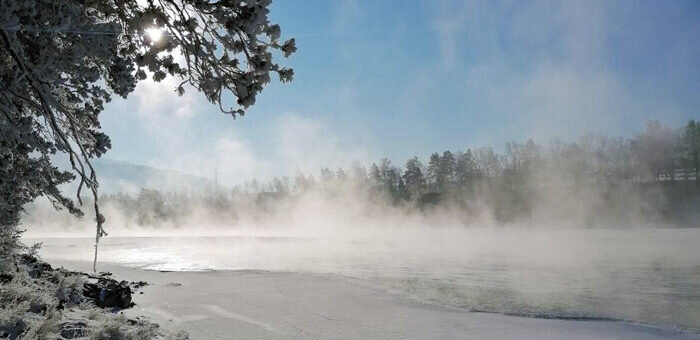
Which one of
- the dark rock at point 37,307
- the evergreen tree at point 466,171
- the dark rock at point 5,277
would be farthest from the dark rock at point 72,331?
the evergreen tree at point 466,171

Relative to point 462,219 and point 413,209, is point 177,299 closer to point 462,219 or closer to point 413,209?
point 462,219

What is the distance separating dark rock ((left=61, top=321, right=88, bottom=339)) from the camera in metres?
6.78

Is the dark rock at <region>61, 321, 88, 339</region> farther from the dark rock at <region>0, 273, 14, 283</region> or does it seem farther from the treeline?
the treeline

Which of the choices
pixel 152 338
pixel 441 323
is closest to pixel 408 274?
pixel 441 323

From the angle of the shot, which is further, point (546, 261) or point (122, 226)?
point (122, 226)

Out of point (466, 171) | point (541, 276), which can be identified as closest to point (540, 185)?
point (466, 171)

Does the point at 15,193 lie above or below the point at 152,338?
above

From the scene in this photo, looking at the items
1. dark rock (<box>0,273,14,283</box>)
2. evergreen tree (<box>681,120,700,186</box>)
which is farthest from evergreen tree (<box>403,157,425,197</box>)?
dark rock (<box>0,273,14,283</box>)

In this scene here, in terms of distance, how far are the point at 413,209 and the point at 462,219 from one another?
540 inches

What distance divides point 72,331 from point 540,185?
294 feet

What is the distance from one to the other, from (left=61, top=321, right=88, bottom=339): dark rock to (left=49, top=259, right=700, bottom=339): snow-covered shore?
2.56 m

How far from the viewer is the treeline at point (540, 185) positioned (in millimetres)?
69562

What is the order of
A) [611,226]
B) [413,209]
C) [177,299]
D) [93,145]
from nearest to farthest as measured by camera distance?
[93,145], [177,299], [611,226], [413,209]

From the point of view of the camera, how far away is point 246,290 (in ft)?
53.3
